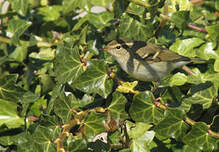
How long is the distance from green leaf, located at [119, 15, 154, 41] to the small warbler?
9 centimetres

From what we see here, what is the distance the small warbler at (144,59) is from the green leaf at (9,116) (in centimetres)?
77

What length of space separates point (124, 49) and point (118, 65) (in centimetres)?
12

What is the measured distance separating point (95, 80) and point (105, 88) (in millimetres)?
77

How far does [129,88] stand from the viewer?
2162mm

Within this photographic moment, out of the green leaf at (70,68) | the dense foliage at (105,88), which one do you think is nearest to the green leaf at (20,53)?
the dense foliage at (105,88)

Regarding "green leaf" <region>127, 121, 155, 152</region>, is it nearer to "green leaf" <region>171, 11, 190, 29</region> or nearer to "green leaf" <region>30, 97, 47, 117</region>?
"green leaf" <region>171, 11, 190, 29</region>

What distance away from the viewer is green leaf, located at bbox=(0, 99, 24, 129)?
2.47m

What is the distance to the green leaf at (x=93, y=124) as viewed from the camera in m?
1.97

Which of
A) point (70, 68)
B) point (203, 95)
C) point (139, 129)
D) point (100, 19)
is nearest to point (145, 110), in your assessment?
point (139, 129)

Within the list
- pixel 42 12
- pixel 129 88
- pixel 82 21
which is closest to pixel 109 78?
pixel 129 88

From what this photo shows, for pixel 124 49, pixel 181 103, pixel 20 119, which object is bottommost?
pixel 20 119

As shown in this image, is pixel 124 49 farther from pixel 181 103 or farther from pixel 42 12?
pixel 42 12

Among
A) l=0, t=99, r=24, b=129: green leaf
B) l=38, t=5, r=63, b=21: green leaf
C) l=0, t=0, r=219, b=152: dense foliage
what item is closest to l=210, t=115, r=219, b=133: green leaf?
l=0, t=0, r=219, b=152: dense foliage

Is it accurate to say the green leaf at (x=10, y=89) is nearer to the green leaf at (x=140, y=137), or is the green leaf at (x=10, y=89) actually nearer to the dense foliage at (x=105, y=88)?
the dense foliage at (x=105, y=88)
